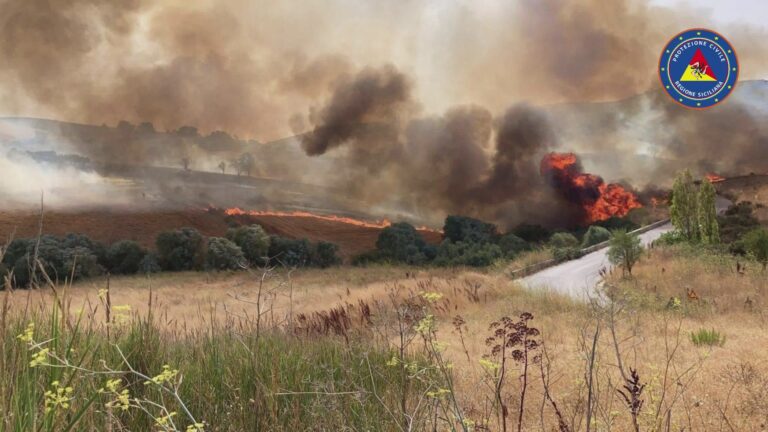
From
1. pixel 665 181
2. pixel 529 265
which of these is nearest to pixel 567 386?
pixel 529 265

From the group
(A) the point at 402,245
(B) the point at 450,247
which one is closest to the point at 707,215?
(B) the point at 450,247

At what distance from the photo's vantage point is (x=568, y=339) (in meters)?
7.95

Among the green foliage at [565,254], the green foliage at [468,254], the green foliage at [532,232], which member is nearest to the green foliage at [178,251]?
the green foliage at [468,254]

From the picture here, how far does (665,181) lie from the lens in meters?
42.8

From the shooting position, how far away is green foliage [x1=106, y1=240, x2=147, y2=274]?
27542 millimetres

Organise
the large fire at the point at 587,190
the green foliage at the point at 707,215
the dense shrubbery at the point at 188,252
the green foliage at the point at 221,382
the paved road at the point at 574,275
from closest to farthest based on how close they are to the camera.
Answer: the green foliage at the point at 221,382 < the paved road at the point at 574,275 < the green foliage at the point at 707,215 < the dense shrubbery at the point at 188,252 < the large fire at the point at 587,190

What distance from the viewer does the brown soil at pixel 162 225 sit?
29.9 meters

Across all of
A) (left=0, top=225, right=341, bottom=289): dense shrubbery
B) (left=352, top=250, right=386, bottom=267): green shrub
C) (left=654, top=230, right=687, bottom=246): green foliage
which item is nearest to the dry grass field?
(left=654, top=230, right=687, bottom=246): green foliage

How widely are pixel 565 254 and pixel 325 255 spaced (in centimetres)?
1477

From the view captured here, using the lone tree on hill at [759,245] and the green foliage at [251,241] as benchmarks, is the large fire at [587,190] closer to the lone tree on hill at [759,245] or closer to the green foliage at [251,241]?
the lone tree on hill at [759,245]

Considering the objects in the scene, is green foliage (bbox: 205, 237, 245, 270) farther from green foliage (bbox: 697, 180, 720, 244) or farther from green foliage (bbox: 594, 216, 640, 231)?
green foliage (bbox: 594, 216, 640, 231)

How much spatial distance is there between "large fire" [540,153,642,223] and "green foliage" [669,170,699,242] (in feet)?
47.9

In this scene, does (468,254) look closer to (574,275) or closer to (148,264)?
(574,275)

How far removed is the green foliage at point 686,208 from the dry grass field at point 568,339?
177 inches
